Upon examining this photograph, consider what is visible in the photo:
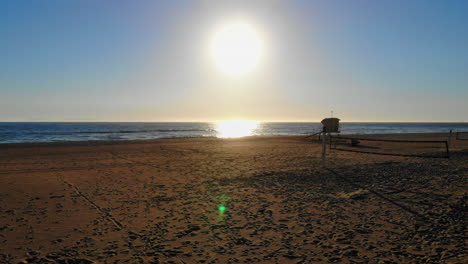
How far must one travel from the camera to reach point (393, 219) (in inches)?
233

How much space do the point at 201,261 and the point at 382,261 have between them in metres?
2.75

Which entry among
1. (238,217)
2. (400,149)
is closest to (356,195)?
(238,217)

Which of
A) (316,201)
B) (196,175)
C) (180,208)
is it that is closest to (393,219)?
(316,201)

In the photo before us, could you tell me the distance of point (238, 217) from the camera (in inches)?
244

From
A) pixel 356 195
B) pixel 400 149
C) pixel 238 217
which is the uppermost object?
pixel 400 149

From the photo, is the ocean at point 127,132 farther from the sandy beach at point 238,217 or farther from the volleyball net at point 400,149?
the sandy beach at point 238,217

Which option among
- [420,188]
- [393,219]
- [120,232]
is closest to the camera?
[120,232]

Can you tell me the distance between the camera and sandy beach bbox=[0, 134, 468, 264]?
447 centimetres

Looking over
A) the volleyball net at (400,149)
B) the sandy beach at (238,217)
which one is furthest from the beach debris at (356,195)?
the volleyball net at (400,149)

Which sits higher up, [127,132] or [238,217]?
[127,132]

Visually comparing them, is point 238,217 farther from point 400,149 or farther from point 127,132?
point 127,132

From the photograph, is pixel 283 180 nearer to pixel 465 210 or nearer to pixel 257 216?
pixel 257 216

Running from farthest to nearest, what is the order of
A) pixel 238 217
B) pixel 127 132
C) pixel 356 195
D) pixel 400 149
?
pixel 127 132
pixel 400 149
pixel 356 195
pixel 238 217

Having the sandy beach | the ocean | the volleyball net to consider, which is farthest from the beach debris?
the ocean
